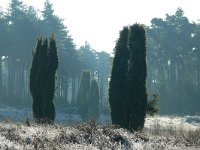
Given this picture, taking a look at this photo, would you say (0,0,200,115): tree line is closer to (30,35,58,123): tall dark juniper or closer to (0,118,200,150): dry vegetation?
(30,35,58,123): tall dark juniper

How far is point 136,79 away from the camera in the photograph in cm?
2645

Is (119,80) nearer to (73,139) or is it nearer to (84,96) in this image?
(73,139)

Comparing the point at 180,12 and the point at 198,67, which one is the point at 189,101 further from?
the point at 180,12

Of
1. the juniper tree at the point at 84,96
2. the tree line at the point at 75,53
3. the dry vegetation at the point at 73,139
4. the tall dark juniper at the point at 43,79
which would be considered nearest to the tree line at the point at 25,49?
the tree line at the point at 75,53

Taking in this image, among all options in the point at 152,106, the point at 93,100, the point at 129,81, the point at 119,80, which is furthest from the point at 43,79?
the point at 93,100

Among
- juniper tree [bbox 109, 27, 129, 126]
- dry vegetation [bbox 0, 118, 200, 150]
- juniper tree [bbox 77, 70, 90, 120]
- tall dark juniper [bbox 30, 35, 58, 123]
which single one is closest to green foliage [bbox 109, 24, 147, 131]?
juniper tree [bbox 109, 27, 129, 126]

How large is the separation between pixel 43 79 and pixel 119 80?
16.7ft

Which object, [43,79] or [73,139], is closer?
[73,139]

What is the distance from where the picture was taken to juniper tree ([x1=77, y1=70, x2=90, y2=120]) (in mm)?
62906

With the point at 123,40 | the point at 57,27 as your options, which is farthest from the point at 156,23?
the point at 123,40

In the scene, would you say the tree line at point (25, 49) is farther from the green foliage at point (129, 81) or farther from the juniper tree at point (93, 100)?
the green foliage at point (129, 81)

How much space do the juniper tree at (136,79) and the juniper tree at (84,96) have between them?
3498 cm

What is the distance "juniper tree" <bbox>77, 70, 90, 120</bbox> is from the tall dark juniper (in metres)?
31.1

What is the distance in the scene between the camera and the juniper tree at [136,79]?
25594 mm
